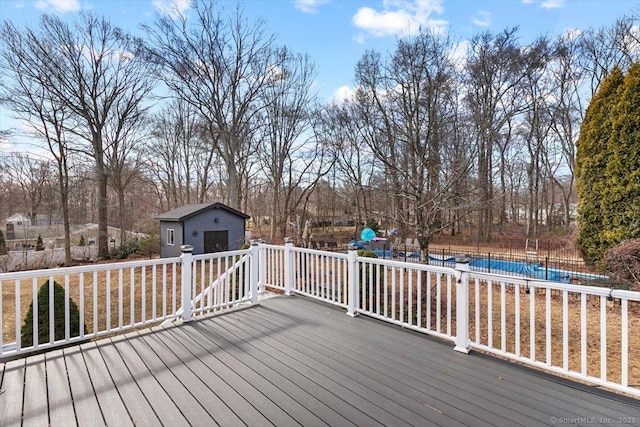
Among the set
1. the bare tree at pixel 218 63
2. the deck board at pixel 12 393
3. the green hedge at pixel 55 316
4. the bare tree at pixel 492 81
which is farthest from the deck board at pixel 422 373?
the bare tree at pixel 218 63

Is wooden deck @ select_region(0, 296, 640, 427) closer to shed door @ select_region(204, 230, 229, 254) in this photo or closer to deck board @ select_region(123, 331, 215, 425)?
deck board @ select_region(123, 331, 215, 425)

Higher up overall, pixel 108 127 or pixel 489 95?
pixel 108 127

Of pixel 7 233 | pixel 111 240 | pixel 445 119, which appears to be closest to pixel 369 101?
pixel 445 119

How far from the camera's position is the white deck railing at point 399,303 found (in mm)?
2502

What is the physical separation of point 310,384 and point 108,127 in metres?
17.0

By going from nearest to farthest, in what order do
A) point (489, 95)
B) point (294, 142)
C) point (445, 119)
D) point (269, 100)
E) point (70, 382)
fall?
point (70, 382) < point (445, 119) < point (489, 95) < point (269, 100) < point (294, 142)

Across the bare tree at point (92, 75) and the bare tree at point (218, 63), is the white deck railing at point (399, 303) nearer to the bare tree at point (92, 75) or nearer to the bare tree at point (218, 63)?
the bare tree at point (92, 75)

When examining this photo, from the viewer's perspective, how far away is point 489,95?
8.38m

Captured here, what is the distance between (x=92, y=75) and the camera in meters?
13.6

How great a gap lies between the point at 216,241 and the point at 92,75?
29.9ft

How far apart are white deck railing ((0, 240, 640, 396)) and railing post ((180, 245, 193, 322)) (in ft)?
0.04

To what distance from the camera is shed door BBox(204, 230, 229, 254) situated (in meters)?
12.9

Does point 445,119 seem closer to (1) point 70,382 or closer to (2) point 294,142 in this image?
(1) point 70,382

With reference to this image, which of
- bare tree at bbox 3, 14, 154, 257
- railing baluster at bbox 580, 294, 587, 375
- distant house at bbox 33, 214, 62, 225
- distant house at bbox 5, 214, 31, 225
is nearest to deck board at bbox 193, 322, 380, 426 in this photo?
railing baluster at bbox 580, 294, 587, 375
